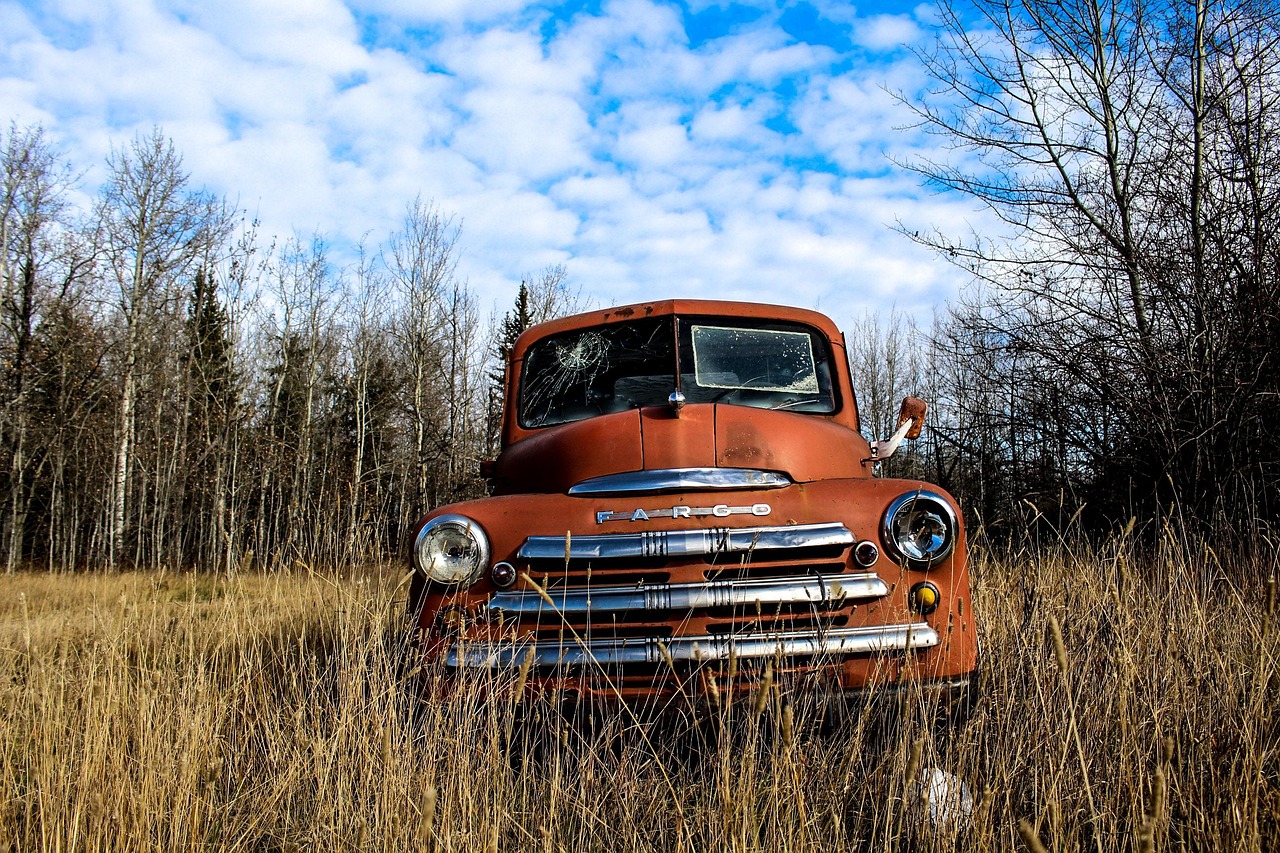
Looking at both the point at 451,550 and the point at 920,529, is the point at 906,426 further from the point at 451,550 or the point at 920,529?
the point at 451,550

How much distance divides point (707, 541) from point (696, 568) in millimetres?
98

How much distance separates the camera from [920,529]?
8.33 feet

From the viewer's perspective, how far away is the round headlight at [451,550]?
8.47 feet

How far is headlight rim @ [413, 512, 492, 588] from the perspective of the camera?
8.43 ft

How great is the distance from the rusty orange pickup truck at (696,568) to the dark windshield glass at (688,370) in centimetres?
67

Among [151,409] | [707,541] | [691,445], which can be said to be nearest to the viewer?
[707,541]

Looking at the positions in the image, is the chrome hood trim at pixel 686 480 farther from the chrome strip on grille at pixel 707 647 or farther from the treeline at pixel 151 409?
the treeline at pixel 151 409

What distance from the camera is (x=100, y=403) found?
65.2ft

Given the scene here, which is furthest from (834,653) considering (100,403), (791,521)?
(100,403)

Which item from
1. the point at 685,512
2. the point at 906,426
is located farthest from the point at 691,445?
the point at 906,426

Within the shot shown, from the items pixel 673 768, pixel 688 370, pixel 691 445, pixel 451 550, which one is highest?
pixel 688 370

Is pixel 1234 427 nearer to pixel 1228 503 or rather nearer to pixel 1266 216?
pixel 1228 503

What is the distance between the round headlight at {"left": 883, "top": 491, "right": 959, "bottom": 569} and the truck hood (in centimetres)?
45

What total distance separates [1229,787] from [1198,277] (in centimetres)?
594
